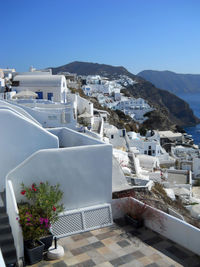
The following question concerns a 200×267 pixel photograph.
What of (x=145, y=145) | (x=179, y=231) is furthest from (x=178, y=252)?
(x=145, y=145)

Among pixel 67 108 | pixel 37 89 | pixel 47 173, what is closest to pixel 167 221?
pixel 47 173

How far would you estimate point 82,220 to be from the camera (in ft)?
24.3

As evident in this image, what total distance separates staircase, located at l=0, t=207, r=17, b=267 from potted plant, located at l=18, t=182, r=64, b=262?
15.8 inches

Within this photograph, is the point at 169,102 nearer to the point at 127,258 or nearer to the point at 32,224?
the point at 127,258

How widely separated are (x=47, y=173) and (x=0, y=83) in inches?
921

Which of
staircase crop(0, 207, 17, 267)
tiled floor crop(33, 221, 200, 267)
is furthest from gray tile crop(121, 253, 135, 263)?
staircase crop(0, 207, 17, 267)

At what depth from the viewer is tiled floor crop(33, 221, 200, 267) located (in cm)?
611

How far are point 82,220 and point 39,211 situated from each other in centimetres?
144

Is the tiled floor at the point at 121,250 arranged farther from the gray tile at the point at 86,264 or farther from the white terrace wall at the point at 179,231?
the white terrace wall at the point at 179,231

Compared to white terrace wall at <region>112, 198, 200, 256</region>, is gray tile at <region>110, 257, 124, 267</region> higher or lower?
lower

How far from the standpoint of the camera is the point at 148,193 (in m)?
12.5

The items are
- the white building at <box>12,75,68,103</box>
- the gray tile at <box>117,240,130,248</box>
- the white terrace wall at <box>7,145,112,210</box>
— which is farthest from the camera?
the white building at <box>12,75,68,103</box>

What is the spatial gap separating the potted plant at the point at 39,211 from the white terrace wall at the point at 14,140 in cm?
112

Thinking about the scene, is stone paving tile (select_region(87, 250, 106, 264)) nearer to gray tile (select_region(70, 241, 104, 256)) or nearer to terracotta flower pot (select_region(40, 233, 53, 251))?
gray tile (select_region(70, 241, 104, 256))
